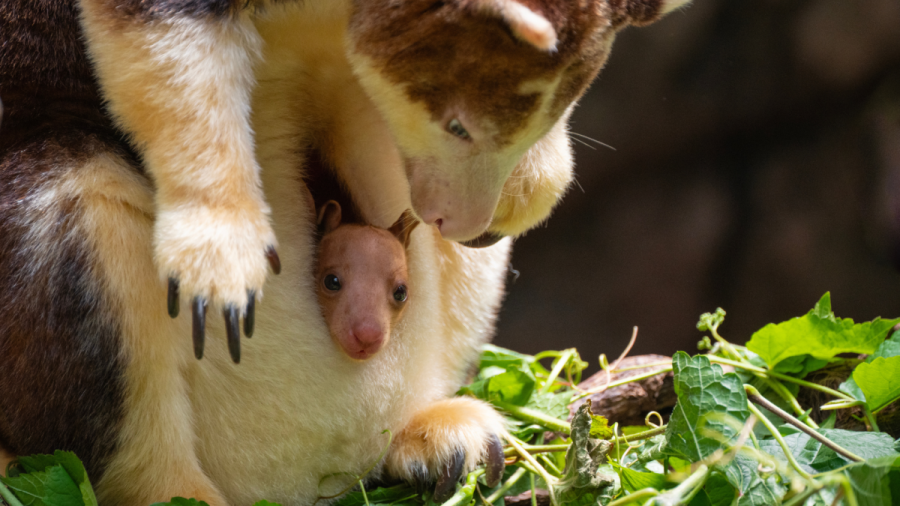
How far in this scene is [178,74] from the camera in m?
1.62

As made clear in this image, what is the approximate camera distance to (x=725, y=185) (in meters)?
4.58

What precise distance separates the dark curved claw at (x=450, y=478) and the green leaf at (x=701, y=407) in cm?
58

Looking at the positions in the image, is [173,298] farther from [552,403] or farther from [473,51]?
[552,403]

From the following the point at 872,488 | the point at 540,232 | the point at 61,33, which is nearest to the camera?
the point at 872,488

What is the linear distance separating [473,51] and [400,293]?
2.47ft

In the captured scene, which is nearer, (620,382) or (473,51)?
(473,51)

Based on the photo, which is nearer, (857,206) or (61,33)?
(61,33)

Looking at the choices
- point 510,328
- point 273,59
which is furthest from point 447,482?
point 510,328

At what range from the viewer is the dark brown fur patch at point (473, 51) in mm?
1692

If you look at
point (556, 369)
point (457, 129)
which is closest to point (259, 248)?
point (457, 129)

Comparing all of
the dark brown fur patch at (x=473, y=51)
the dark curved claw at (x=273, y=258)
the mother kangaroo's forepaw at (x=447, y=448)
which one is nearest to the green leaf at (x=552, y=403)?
the mother kangaroo's forepaw at (x=447, y=448)

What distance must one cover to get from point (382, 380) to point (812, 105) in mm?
3452

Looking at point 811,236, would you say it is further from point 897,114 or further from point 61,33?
point 61,33

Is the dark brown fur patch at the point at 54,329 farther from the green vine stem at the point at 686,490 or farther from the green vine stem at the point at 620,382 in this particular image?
the green vine stem at the point at 620,382
